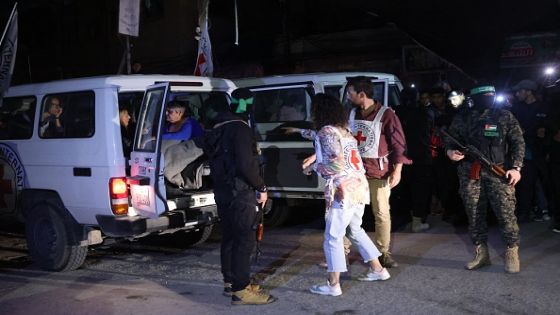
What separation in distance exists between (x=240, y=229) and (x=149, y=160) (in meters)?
1.25

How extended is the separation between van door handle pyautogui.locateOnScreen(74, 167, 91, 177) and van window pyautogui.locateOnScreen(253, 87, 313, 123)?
2844 mm

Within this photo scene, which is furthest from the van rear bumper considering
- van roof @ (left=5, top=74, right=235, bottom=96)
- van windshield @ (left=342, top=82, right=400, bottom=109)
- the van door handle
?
van windshield @ (left=342, top=82, right=400, bottom=109)

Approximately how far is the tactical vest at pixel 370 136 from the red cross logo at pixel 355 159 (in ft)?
1.57

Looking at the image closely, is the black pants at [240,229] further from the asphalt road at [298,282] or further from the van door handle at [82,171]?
the van door handle at [82,171]

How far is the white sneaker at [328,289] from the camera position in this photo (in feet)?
15.4

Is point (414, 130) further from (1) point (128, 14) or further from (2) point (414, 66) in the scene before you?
(1) point (128, 14)

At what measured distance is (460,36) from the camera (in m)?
8.27

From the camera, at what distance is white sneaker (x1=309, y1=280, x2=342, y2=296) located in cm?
471

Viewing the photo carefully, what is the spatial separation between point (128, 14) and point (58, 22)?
1382 centimetres

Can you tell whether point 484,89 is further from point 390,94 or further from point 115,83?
point 115,83

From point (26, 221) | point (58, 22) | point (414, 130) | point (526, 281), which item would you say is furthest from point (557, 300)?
point (58, 22)

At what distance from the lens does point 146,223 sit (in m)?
5.32

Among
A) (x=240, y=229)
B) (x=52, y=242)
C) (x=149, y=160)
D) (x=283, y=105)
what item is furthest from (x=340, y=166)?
(x=52, y=242)

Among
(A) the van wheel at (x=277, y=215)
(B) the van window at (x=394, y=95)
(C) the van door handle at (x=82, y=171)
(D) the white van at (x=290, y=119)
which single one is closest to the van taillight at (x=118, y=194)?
(C) the van door handle at (x=82, y=171)
